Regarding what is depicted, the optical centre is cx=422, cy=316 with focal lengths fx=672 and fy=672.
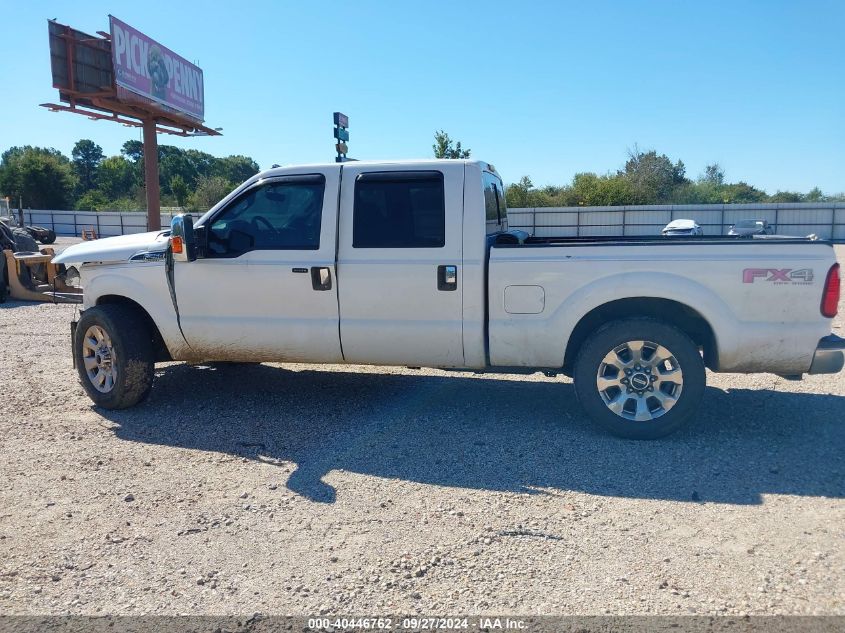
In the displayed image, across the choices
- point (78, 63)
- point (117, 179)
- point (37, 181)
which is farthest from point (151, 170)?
point (117, 179)

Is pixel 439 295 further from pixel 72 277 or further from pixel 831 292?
pixel 72 277

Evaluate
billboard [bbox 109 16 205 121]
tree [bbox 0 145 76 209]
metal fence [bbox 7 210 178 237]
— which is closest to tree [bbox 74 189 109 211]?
tree [bbox 0 145 76 209]

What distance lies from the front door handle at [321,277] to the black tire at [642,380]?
6.81ft

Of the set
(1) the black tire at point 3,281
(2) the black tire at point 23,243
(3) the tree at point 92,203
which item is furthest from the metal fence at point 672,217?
(3) the tree at point 92,203

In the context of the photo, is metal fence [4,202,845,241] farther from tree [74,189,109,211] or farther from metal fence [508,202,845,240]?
tree [74,189,109,211]

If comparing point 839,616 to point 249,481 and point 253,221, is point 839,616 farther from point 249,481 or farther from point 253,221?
point 253,221

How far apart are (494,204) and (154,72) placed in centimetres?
2684

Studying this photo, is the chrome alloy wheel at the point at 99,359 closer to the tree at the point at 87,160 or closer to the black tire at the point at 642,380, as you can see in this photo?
the black tire at the point at 642,380

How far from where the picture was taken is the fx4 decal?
4707 mm

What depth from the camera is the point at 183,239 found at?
5.52 metres

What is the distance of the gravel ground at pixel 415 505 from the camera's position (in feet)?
10.3

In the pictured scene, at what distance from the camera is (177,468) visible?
186 inches

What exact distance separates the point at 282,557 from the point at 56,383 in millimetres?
4742

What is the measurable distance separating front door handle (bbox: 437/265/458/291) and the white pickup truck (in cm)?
1
